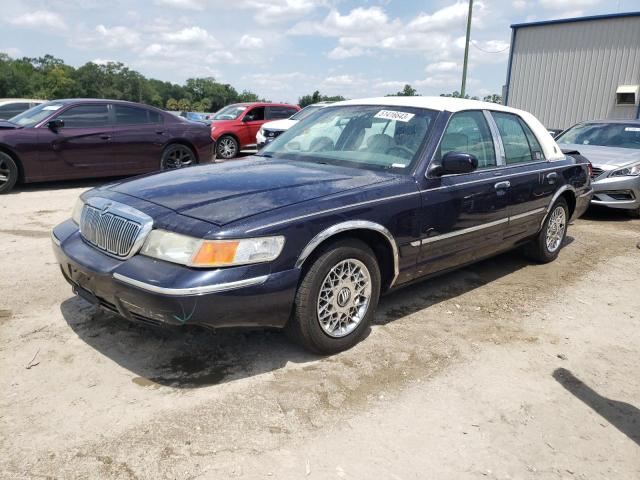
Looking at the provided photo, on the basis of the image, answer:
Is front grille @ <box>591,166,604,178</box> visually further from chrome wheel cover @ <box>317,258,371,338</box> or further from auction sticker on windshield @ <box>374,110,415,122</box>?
chrome wheel cover @ <box>317,258,371,338</box>

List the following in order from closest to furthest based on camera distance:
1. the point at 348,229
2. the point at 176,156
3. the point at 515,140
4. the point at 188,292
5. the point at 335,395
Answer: the point at 188,292 < the point at 335,395 < the point at 348,229 < the point at 515,140 < the point at 176,156

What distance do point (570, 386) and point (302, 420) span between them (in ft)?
5.40

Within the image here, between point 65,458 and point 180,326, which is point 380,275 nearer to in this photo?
point 180,326

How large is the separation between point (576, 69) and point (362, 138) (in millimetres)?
18640

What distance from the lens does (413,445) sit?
2582 millimetres

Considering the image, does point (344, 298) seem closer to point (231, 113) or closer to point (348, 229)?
point (348, 229)

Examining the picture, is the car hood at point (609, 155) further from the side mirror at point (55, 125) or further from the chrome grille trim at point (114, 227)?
the side mirror at point (55, 125)

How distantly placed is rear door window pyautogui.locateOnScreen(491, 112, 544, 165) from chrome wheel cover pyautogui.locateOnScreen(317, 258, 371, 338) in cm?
206

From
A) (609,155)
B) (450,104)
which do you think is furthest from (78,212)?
(609,155)

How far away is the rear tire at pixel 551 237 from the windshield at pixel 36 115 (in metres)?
7.60

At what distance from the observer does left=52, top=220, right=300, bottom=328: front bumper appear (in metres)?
2.77

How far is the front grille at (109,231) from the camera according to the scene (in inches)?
120

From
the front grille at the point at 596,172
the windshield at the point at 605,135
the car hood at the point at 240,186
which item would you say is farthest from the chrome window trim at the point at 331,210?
the windshield at the point at 605,135

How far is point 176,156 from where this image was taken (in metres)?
10.2
